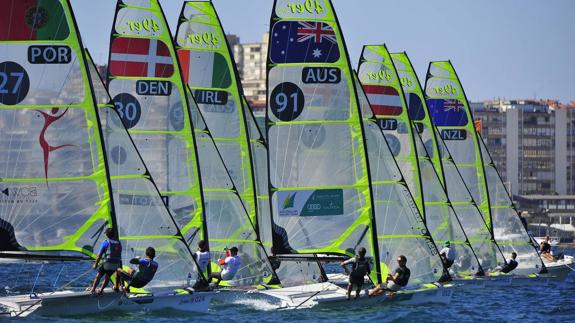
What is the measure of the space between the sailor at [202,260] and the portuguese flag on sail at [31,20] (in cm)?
624

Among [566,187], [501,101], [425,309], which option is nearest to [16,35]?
[425,309]

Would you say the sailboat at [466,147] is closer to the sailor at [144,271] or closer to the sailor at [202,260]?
the sailor at [202,260]

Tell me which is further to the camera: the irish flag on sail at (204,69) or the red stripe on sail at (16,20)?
the irish flag on sail at (204,69)

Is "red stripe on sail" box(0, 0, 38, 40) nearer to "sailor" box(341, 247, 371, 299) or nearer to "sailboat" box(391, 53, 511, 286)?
"sailor" box(341, 247, 371, 299)

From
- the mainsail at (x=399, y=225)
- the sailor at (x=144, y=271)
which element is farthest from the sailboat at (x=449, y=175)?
the sailor at (x=144, y=271)

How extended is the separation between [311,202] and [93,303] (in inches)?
260

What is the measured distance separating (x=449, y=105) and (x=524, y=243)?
585 centimetres

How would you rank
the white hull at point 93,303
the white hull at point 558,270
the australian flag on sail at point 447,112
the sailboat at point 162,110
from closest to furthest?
1. the white hull at point 93,303
2. the sailboat at point 162,110
3. the white hull at point 558,270
4. the australian flag on sail at point 447,112

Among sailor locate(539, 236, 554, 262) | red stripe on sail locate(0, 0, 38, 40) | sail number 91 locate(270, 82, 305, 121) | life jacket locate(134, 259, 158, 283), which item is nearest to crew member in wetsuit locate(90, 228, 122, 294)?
life jacket locate(134, 259, 158, 283)

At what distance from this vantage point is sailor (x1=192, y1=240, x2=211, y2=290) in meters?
29.0

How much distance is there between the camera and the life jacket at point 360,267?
28.0 metres

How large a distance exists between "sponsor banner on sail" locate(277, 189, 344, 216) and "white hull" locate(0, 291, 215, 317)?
338 cm

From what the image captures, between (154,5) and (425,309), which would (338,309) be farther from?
(154,5)

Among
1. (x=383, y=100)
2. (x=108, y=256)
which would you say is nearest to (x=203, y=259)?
(x=108, y=256)
